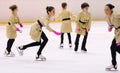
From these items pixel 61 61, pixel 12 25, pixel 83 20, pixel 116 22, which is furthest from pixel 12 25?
pixel 116 22

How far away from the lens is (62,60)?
6.84 metres

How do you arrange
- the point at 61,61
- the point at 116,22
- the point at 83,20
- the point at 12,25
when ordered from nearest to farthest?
the point at 116,22, the point at 61,61, the point at 12,25, the point at 83,20

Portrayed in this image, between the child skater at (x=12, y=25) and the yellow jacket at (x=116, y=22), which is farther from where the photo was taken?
the child skater at (x=12, y=25)

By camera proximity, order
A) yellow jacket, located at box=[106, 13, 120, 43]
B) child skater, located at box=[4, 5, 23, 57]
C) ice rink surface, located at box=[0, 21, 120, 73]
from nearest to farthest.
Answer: yellow jacket, located at box=[106, 13, 120, 43]
ice rink surface, located at box=[0, 21, 120, 73]
child skater, located at box=[4, 5, 23, 57]

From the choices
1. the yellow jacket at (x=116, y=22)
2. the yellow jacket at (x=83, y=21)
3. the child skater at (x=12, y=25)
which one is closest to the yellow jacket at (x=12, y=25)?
the child skater at (x=12, y=25)

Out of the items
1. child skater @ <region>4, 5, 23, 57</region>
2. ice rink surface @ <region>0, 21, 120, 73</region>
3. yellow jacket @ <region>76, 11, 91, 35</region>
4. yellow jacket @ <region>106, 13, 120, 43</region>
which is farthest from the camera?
yellow jacket @ <region>76, 11, 91, 35</region>

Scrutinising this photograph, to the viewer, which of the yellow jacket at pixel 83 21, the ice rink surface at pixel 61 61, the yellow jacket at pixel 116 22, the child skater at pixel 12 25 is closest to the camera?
the yellow jacket at pixel 116 22

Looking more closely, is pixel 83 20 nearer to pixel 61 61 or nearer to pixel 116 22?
pixel 61 61

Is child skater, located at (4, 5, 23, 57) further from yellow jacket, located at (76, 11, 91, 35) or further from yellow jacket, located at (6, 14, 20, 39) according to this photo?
yellow jacket, located at (76, 11, 91, 35)

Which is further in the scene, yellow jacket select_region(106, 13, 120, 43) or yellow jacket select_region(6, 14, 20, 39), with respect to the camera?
yellow jacket select_region(6, 14, 20, 39)

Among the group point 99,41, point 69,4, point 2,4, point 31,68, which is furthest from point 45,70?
point 69,4

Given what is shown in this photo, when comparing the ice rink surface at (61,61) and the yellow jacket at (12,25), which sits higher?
the yellow jacket at (12,25)

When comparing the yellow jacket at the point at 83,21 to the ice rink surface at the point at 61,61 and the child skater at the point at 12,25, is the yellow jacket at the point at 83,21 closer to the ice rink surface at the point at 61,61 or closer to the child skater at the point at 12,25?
the ice rink surface at the point at 61,61

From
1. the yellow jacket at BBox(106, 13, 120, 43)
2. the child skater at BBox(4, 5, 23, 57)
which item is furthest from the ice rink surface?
the yellow jacket at BBox(106, 13, 120, 43)
